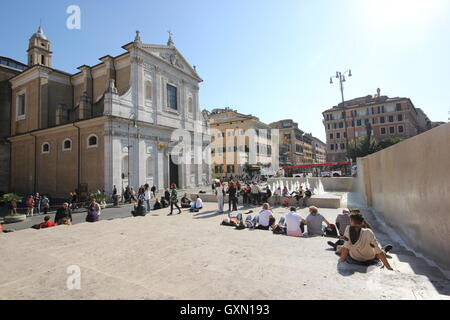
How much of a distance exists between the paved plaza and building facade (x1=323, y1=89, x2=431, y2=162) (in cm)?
5332

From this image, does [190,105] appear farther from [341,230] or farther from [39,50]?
[341,230]

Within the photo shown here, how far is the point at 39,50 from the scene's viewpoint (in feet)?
112

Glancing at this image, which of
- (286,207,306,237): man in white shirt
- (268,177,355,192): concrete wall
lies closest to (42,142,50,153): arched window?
(268,177,355,192): concrete wall

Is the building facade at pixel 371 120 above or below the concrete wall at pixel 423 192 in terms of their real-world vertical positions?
above

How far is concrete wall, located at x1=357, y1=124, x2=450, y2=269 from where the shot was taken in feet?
14.7

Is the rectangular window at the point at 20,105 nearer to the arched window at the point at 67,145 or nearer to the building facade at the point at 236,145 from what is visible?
the arched window at the point at 67,145

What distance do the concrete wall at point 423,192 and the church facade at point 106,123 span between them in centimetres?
2075

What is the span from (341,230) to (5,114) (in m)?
43.1

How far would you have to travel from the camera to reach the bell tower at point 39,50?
33.5 m

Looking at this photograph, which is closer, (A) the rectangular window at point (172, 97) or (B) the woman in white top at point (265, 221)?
(B) the woman in white top at point (265, 221)

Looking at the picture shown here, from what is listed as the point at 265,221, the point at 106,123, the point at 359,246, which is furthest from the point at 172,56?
the point at 359,246

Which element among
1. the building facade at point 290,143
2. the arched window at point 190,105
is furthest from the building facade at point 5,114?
the building facade at point 290,143

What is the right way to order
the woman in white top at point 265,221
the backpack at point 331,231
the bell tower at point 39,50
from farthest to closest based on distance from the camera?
the bell tower at point 39,50 < the woman in white top at point 265,221 < the backpack at point 331,231

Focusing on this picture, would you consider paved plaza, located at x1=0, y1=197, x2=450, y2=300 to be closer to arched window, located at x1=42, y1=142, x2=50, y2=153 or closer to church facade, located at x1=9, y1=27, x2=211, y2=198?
church facade, located at x1=9, y1=27, x2=211, y2=198
